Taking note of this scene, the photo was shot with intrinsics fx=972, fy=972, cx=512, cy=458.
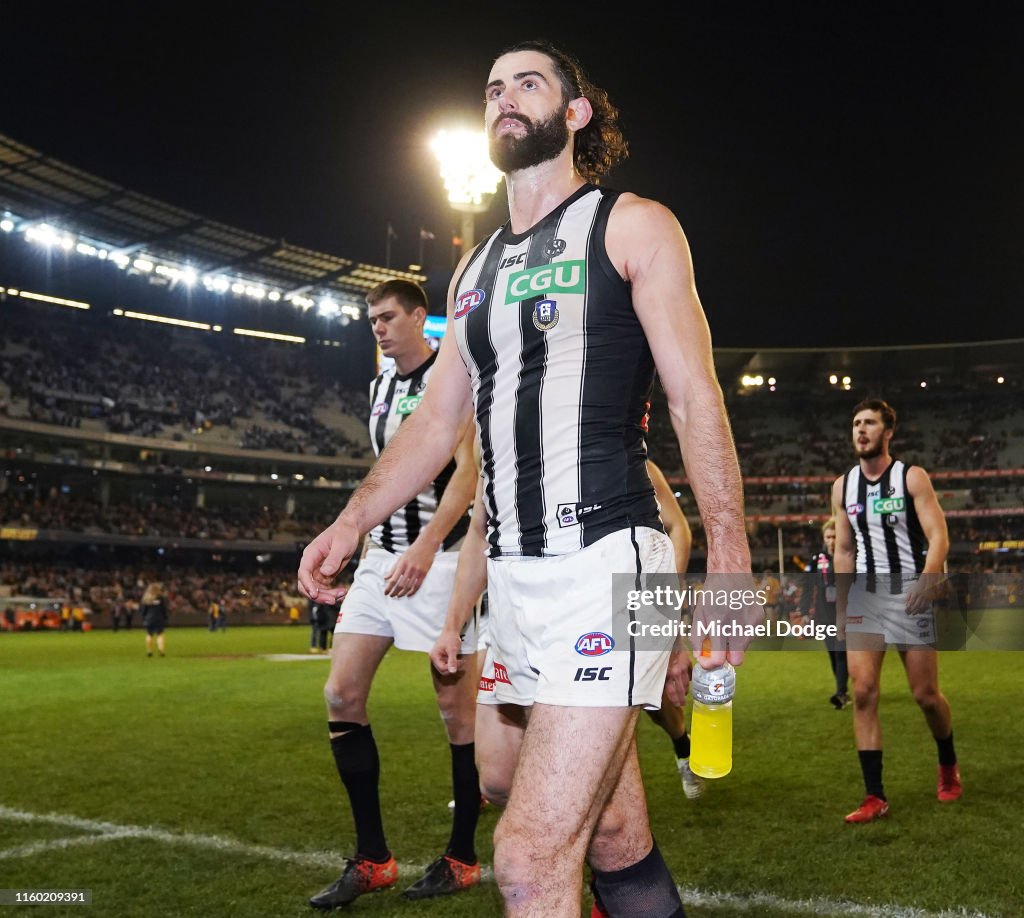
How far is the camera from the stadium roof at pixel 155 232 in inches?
1721

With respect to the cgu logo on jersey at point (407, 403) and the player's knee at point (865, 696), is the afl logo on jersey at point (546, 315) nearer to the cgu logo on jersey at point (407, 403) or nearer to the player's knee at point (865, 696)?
the cgu logo on jersey at point (407, 403)

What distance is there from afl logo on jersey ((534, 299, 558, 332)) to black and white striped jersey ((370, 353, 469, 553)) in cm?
237

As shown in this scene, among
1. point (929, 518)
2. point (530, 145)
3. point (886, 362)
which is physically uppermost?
point (886, 362)

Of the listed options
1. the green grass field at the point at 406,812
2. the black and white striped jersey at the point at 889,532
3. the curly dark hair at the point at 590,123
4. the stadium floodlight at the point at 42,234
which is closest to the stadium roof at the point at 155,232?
the stadium floodlight at the point at 42,234

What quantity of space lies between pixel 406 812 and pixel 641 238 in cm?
458

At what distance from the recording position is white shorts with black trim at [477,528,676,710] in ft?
7.68

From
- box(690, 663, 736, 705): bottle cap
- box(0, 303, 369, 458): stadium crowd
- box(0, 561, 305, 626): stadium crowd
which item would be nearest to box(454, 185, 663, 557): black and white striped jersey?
box(690, 663, 736, 705): bottle cap

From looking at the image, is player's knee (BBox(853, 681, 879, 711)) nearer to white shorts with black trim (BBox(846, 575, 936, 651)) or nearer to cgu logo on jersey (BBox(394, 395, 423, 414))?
white shorts with black trim (BBox(846, 575, 936, 651))

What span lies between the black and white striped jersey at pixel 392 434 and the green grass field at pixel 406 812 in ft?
5.44

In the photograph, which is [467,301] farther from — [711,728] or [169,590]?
[169,590]

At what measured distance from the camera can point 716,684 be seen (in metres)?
2.24

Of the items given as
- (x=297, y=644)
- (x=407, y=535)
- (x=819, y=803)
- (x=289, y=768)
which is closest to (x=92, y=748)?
(x=289, y=768)

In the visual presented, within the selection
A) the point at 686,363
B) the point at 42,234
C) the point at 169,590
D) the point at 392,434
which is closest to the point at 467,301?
the point at 686,363

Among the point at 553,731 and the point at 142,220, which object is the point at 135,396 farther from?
the point at 553,731
